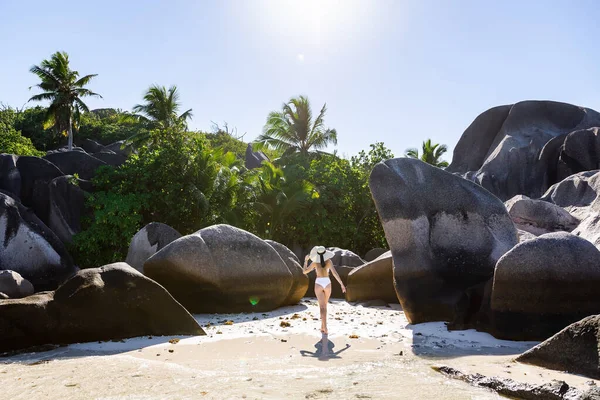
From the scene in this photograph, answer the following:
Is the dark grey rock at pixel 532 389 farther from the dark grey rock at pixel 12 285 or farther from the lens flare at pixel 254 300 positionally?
the dark grey rock at pixel 12 285

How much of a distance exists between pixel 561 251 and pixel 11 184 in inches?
759

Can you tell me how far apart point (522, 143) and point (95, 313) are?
23.6m

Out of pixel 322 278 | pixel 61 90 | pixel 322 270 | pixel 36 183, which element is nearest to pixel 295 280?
pixel 322 270

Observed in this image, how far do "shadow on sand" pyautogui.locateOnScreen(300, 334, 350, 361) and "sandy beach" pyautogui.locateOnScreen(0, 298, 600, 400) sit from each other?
13 millimetres

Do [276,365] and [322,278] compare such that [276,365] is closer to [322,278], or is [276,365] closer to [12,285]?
[322,278]

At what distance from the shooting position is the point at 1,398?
4477 mm

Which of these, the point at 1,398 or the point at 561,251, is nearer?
the point at 1,398

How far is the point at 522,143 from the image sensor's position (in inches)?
1019

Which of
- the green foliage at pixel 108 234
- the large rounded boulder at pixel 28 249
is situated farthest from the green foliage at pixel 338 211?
the large rounded boulder at pixel 28 249

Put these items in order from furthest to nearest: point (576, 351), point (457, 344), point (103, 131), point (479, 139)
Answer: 1. point (103, 131)
2. point (479, 139)
3. point (457, 344)
4. point (576, 351)

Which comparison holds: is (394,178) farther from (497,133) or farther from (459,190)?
(497,133)

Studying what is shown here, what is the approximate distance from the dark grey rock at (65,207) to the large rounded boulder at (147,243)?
4.69m

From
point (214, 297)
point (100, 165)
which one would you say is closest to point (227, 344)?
point (214, 297)

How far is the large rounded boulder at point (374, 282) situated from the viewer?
12.9 meters
